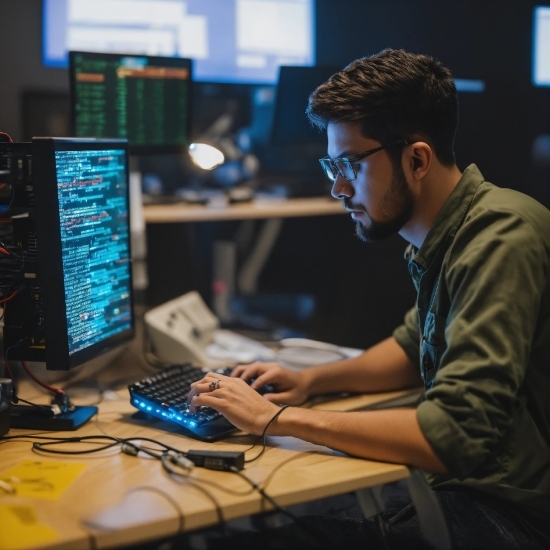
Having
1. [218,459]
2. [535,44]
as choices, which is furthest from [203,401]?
[535,44]

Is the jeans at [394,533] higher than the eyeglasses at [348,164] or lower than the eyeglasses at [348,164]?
lower

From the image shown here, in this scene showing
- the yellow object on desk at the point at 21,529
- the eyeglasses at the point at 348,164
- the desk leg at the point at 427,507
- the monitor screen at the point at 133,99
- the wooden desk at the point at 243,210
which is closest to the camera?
the yellow object on desk at the point at 21,529

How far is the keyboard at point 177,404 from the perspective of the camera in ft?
4.50

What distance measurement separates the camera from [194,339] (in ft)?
6.65

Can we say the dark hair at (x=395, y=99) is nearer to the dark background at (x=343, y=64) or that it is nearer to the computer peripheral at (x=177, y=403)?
the computer peripheral at (x=177, y=403)

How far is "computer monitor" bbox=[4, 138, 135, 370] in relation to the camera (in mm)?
1339

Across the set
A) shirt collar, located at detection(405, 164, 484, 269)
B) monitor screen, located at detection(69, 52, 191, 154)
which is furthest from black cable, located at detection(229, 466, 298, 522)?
monitor screen, located at detection(69, 52, 191, 154)

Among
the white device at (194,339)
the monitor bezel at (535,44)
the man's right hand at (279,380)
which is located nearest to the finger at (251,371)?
the man's right hand at (279,380)

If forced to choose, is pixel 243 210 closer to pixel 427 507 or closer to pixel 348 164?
pixel 348 164

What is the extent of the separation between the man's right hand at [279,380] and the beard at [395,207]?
36cm

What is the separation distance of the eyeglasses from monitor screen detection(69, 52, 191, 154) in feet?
2.48

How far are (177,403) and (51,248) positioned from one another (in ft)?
1.26

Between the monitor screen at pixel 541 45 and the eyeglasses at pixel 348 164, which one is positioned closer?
the eyeglasses at pixel 348 164

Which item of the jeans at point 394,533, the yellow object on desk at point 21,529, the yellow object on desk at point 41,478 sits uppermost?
the yellow object on desk at point 21,529
